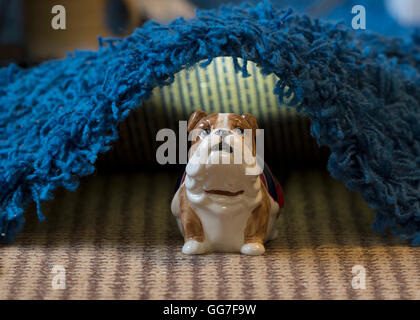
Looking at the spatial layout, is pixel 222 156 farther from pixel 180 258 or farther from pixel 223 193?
pixel 180 258

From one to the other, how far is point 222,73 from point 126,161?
0.27 meters

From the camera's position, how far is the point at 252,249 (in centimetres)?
79

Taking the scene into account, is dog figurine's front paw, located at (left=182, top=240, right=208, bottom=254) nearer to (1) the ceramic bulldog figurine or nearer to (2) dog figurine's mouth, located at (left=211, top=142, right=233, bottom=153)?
(1) the ceramic bulldog figurine

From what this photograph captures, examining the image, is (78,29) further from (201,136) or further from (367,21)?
(201,136)

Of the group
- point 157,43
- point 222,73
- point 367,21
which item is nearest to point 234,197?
point 157,43

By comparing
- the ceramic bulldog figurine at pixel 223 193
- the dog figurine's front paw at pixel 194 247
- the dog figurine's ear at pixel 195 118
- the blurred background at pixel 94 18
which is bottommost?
the dog figurine's front paw at pixel 194 247

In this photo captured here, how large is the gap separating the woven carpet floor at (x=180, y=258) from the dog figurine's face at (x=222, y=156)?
11cm

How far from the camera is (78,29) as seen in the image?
5.00 ft

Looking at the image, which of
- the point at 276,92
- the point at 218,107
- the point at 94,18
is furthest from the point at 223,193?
the point at 94,18

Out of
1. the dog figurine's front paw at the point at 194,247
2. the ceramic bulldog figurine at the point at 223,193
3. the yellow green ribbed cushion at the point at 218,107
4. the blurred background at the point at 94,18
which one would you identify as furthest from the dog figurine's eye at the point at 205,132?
the blurred background at the point at 94,18

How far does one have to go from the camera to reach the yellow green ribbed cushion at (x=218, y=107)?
1056 millimetres

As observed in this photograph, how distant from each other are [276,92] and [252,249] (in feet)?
0.72

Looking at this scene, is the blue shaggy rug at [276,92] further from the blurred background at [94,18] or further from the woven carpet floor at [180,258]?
the blurred background at [94,18]
